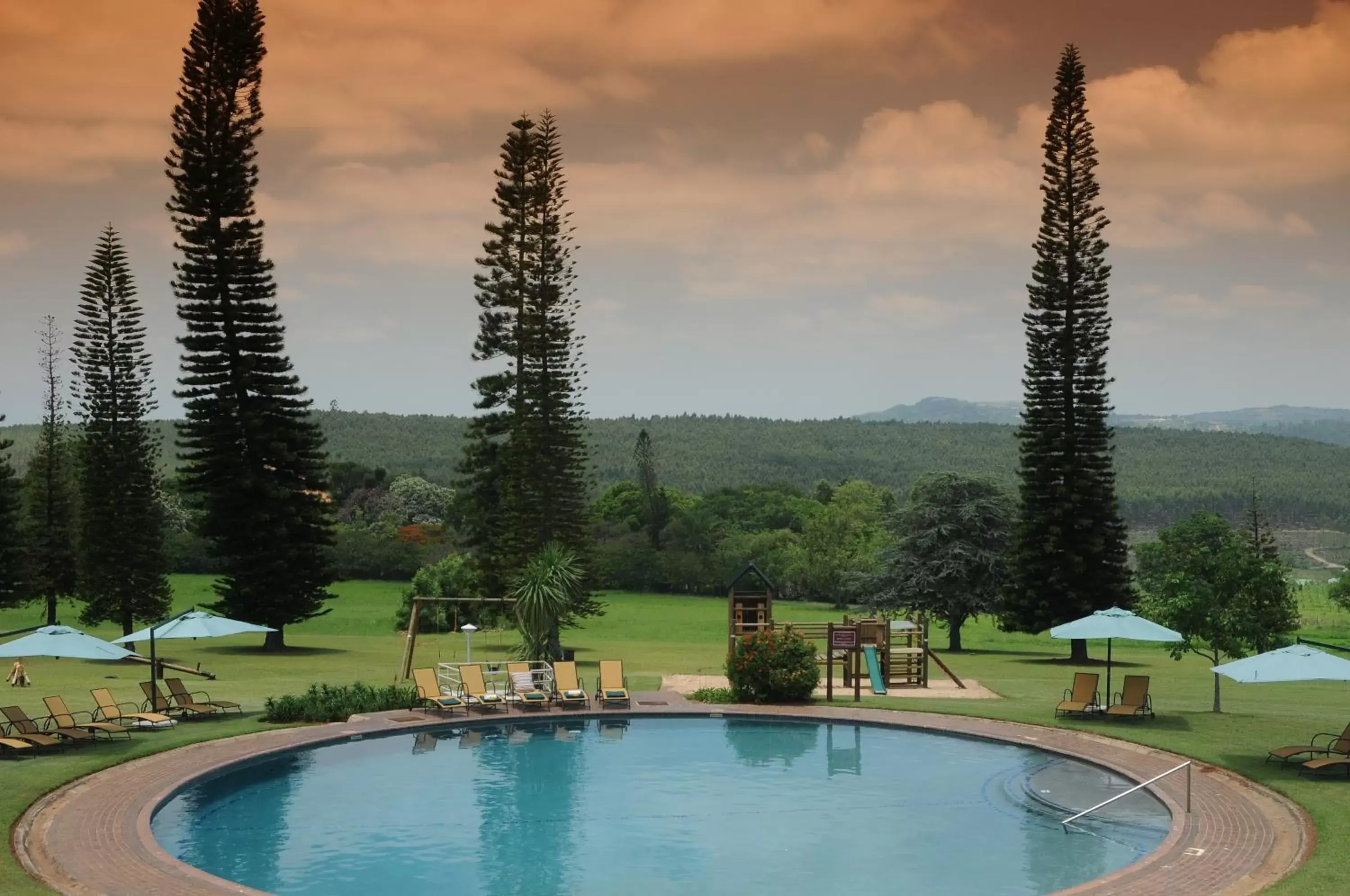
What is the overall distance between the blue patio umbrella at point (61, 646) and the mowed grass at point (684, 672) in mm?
1338

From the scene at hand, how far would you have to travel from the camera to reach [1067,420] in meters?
35.5

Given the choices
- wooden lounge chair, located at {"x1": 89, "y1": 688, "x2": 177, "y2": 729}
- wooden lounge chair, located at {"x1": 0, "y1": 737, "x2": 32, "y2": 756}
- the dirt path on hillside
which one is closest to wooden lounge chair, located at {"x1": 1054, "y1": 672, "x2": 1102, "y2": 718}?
wooden lounge chair, located at {"x1": 89, "y1": 688, "x2": 177, "y2": 729}

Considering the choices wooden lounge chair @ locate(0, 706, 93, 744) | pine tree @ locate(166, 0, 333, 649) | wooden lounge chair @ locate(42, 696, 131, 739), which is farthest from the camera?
pine tree @ locate(166, 0, 333, 649)

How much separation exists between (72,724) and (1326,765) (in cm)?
1688

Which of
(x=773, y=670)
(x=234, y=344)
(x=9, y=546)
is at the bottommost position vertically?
(x=773, y=670)

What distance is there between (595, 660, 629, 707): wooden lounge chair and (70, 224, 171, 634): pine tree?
18979mm

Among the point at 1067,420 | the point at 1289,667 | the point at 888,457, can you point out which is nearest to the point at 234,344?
the point at 1067,420

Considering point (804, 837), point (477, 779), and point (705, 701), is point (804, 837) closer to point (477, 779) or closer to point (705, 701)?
point (477, 779)

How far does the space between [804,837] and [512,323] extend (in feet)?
90.6

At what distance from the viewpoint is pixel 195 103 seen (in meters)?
34.5

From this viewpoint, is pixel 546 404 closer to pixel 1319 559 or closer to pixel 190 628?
pixel 190 628

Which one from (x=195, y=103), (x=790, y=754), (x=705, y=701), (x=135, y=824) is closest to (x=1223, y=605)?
(x=790, y=754)

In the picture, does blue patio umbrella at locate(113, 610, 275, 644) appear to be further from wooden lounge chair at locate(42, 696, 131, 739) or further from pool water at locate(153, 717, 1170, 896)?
pool water at locate(153, 717, 1170, 896)

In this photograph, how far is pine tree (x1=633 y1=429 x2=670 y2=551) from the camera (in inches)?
2894
